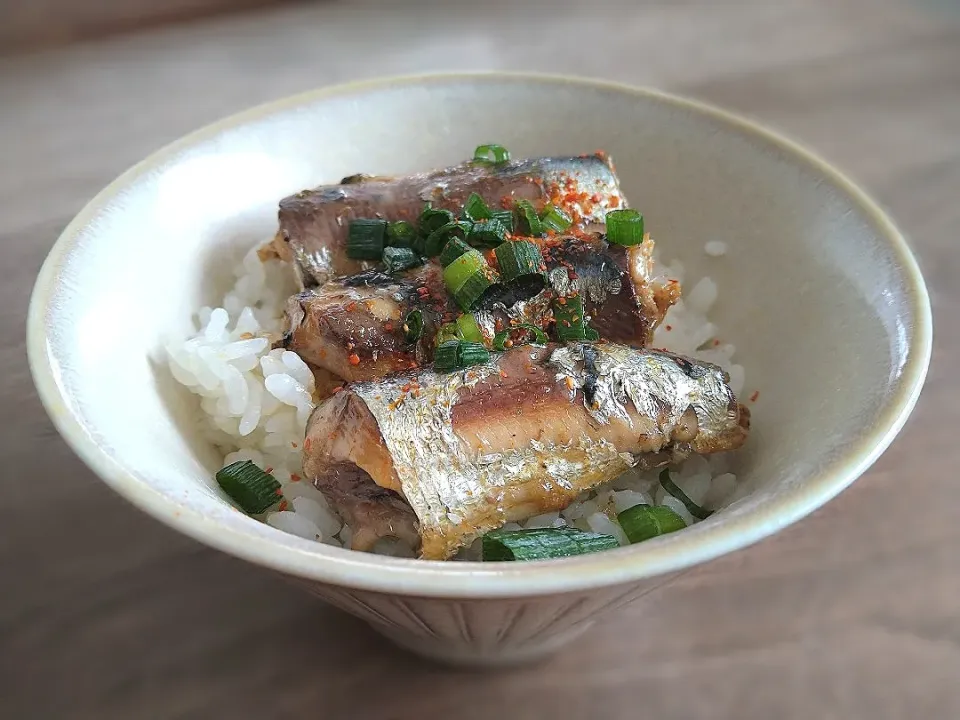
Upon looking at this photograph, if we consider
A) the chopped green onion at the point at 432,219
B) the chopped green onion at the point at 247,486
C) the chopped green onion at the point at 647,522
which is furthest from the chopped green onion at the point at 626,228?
the chopped green onion at the point at 247,486

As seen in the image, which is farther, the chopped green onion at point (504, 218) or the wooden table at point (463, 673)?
the chopped green onion at point (504, 218)

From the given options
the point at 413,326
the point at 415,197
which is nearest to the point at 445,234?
the point at 415,197

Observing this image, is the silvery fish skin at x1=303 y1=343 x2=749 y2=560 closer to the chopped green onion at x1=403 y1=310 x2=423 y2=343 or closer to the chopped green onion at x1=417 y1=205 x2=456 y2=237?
the chopped green onion at x1=403 y1=310 x2=423 y2=343

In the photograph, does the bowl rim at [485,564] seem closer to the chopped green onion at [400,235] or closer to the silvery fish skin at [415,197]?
the silvery fish skin at [415,197]

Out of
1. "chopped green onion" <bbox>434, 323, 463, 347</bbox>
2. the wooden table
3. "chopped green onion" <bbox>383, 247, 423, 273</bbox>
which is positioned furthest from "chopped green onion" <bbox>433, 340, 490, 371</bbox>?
the wooden table

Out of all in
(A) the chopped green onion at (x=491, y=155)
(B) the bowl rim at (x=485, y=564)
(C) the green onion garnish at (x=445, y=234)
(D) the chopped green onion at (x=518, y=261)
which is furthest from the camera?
(A) the chopped green onion at (x=491, y=155)

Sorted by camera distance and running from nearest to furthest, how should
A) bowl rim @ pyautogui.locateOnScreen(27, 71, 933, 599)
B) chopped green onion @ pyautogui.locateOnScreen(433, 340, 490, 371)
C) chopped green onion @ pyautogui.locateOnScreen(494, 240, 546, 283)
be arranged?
bowl rim @ pyautogui.locateOnScreen(27, 71, 933, 599), chopped green onion @ pyautogui.locateOnScreen(433, 340, 490, 371), chopped green onion @ pyautogui.locateOnScreen(494, 240, 546, 283)
